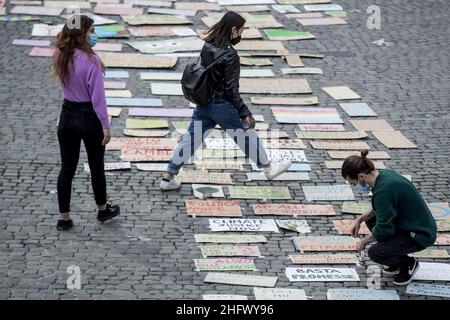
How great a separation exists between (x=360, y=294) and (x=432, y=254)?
0.88 meters

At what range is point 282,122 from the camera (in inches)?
387

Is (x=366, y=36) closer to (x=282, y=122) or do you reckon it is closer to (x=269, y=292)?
(x=282, y=122)

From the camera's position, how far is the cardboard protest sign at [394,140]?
9344 mm

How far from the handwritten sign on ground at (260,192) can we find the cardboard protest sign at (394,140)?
144cm

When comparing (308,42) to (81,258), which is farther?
(308,42)

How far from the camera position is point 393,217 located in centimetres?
654

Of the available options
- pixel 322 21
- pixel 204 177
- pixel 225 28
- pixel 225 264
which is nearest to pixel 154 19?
pixel 322 21

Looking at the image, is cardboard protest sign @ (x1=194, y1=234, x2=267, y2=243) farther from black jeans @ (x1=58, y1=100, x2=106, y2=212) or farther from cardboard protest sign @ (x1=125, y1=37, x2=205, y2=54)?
cardboard protest sign @ (x1=125, y1=37, x2=205, y2=54)

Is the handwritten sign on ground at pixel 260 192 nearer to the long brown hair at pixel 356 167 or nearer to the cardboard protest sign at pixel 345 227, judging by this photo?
the cardboard protest sign at pixel 345 227

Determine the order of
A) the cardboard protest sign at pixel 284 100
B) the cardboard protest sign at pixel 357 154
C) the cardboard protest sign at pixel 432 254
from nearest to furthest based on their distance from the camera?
the cardboard protest sign at pixel 432 254 → the cardboard protest sign at pixel 357 154 → the cardboard protest sign at pixel 284 100

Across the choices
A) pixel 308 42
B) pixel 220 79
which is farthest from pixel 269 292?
pixel 308 42

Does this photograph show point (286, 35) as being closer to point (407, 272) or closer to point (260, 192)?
point (260, 192)

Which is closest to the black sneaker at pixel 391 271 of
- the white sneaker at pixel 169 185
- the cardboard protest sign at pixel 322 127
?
the white sneaker at pixel 169 185
